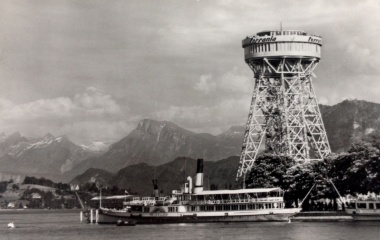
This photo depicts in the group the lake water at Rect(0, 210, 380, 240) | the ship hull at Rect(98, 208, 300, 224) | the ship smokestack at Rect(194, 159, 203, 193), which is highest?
the ship smokestack at Rect(194, 159, 203, 193)

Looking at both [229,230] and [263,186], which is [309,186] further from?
[229,230]

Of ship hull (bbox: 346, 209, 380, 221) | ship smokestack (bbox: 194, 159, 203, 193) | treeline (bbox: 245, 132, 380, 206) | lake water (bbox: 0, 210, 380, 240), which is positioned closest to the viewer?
lake water (bbox: 0, 210, 380, 240)

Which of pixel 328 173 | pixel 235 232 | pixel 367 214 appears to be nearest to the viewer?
pixel 235 232

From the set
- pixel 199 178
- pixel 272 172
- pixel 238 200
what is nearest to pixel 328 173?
pixel 272 172

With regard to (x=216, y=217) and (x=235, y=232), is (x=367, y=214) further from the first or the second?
(x=216, y=217)

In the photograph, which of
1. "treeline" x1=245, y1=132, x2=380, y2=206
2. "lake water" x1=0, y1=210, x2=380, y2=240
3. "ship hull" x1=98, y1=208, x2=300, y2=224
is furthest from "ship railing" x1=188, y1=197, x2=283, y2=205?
"treeline" x1=245, y1=132, x2=380, y2=206

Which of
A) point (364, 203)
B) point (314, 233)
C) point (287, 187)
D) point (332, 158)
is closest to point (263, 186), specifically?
point (287, 187)

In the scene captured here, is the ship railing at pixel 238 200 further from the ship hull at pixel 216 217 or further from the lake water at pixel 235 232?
the lake water at pixel 235 232

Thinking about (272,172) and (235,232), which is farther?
(272,172)

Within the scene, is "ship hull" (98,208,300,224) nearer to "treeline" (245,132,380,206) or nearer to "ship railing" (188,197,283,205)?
"ship railing" (188,197,283,205)
